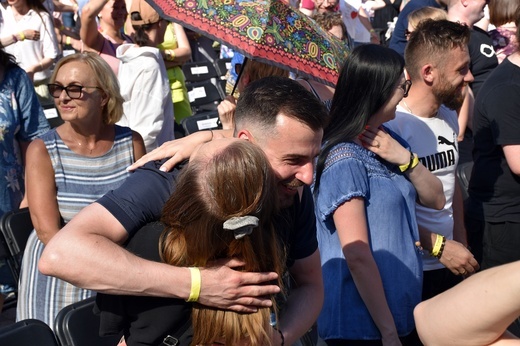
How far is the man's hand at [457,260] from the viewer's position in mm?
3174

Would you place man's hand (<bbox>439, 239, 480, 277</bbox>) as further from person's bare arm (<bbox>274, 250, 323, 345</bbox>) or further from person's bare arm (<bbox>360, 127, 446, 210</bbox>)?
person's bare arm (<bbox>274, 250, 323, 345</bbox>)

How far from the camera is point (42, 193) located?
11.0ft

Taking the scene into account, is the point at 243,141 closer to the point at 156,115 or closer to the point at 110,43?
the point at 156,115

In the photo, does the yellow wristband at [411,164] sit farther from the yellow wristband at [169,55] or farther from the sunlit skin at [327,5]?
the sunlit skin at [327,5]

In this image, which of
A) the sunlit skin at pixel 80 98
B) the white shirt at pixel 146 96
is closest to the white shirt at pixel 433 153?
the sunlit skin at pixel 80 98

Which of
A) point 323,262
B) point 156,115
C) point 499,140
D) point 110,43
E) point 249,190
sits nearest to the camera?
point 249,190

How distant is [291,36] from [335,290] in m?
1.09

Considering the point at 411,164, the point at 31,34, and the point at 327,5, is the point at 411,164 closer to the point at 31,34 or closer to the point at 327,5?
the point at 31,34

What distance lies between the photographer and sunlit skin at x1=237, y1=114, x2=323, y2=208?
7.04 feet

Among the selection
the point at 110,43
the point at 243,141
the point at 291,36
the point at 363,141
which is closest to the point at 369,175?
the point at 363,141

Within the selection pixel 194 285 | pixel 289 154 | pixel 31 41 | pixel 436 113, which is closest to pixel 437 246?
pixel 436 113

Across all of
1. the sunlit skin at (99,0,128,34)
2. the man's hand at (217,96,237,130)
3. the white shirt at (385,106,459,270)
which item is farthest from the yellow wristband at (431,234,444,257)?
the sunlit skin at (99,0,128,34)

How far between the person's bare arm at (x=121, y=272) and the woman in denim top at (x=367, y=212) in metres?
0.93

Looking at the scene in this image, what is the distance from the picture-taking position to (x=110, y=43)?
6102 millimetres
